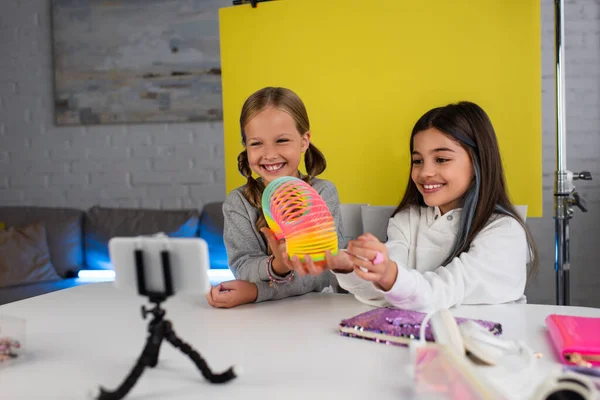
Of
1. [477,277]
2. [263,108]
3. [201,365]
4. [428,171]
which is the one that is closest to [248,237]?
[263,108]

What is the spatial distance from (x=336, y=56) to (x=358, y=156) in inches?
13.0

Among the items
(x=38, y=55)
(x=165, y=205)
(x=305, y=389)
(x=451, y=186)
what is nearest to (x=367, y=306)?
(x=451, y=186)

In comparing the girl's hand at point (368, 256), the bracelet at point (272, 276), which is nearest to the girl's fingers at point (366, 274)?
the girl's hand at point (368, 256)

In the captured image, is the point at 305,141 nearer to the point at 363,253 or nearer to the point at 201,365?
the point at 363,253

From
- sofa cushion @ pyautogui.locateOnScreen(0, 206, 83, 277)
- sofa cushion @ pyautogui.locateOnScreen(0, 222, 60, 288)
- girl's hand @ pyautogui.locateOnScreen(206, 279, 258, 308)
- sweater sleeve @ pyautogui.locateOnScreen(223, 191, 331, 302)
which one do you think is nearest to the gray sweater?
sweater sleeve @ pyautogui.locateOnScreen(223, 191, 331, 302)

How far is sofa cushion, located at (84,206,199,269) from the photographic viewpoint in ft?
12.2

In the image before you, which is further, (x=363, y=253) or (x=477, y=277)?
(x=477, y=277)

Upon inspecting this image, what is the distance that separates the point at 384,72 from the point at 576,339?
110cm

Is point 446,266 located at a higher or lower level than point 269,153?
lower

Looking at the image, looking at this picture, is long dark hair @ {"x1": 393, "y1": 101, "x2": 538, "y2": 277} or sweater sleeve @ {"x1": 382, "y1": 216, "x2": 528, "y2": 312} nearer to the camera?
sweater sleeve @ {"x1": 382, "y1": 216, "x2": 528, "y2": 312}

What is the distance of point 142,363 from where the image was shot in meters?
0.77

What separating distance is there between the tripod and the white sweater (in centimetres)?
50

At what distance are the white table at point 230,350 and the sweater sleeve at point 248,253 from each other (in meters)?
0.04

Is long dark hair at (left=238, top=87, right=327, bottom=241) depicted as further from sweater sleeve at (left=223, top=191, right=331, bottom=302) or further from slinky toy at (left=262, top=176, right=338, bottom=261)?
slinky toy at (left=262, top=176, right=338, bottom=261)
